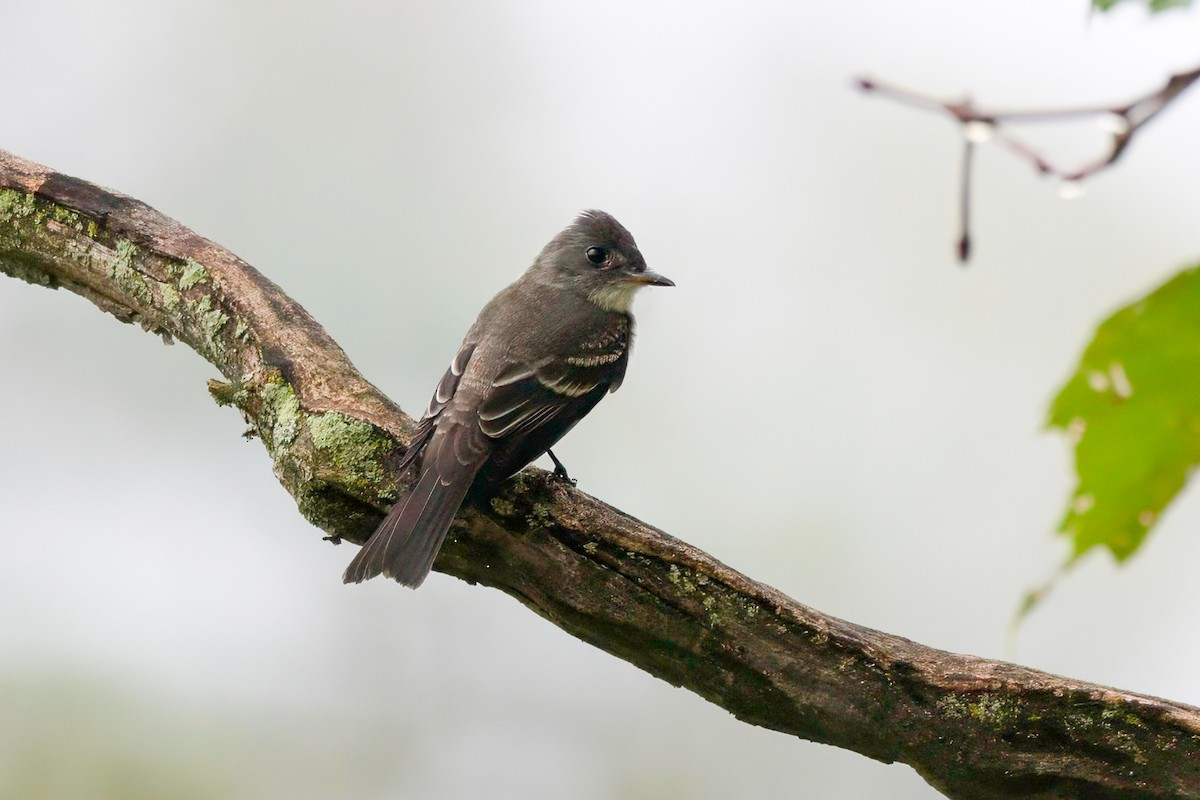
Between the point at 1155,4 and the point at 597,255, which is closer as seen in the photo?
the point at 1155,4

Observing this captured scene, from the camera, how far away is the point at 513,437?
4.25m

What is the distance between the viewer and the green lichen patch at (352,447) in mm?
3835

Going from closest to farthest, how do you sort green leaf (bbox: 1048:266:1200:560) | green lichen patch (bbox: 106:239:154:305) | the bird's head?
1. green leaf (bbox: 1048:266:1200:560)
2. green lichen patch (bbox: 106:239:154:305)
3. the bird's head

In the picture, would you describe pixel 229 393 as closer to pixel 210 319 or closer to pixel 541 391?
pixel 210 319

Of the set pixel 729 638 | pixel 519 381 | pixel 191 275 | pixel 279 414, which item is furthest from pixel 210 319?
pixel 729 638

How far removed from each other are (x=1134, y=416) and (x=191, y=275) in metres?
4.15

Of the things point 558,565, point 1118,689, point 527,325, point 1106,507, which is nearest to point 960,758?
point 1118,689

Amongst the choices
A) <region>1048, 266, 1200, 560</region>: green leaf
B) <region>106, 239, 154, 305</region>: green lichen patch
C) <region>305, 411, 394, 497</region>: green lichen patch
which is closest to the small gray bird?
<region>305, 411, 394, 497</region>: green lichen patch

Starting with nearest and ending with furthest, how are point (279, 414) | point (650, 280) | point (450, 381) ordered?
point (279, 414) → point (450, 381) → point (650, 280)

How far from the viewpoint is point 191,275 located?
14.8 ft

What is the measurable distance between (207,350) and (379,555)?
1277 millimetres

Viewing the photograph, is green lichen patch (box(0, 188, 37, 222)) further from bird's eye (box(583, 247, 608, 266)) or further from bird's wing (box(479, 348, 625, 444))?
bird's eye (box(583, 247, 608, 266))

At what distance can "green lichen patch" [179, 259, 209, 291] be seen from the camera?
450 centimetres

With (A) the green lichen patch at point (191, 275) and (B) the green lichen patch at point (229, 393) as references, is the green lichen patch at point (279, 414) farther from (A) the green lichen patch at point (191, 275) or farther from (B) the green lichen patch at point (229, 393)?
(A) the green lichen patch at point (191, 275)
